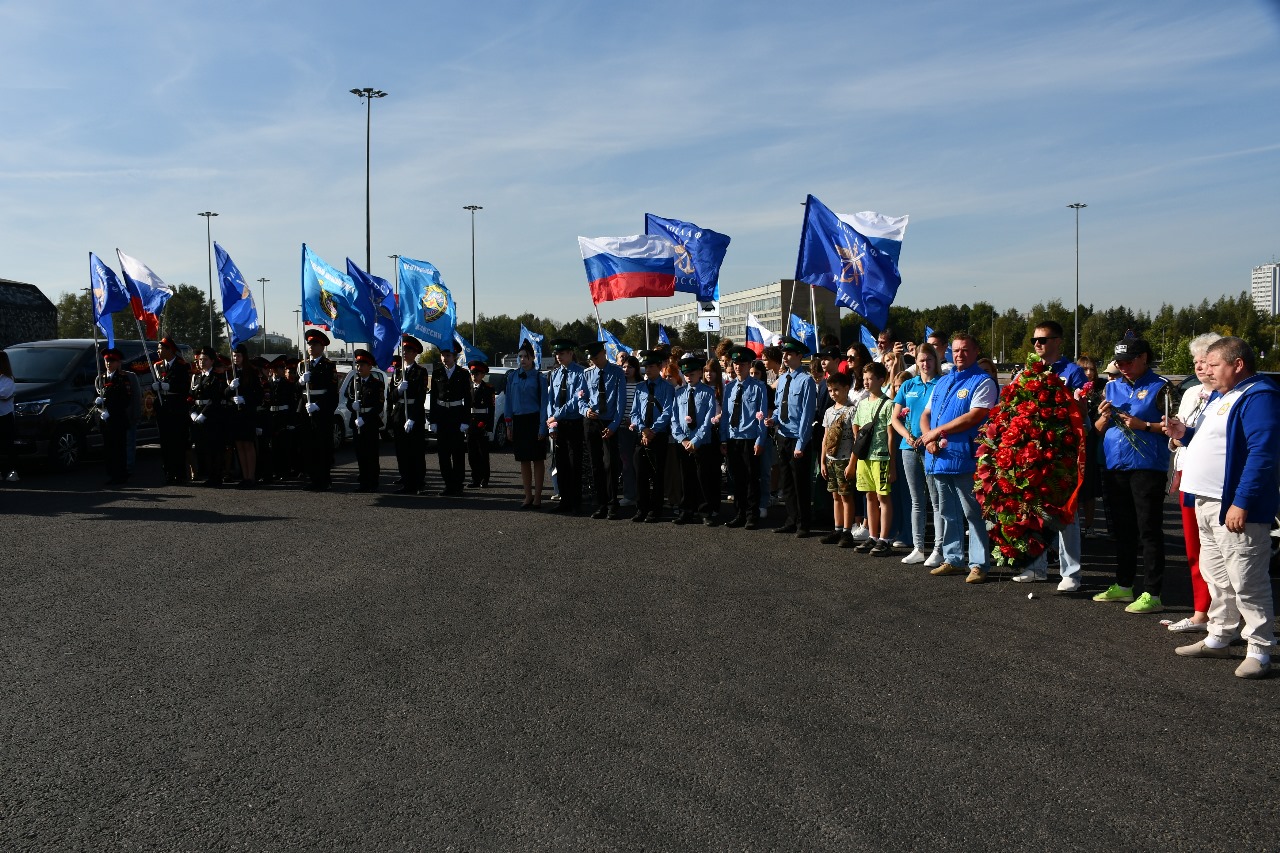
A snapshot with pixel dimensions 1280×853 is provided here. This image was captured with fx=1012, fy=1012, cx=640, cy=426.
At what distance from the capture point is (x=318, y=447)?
14227mm

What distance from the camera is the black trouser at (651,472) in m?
11.5

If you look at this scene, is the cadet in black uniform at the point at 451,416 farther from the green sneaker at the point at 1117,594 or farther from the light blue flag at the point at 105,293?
the green sneaker at the point at 1117,594

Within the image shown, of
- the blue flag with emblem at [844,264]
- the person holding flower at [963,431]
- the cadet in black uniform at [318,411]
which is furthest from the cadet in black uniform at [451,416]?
the person holding flower at [963,431]

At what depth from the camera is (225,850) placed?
3.54m

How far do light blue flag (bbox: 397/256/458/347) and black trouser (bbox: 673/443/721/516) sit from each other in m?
5.11

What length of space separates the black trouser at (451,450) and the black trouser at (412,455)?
0.82 feet

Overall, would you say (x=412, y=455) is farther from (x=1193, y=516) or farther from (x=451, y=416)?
(x=1193, y=516)

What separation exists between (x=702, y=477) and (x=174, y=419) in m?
8.28

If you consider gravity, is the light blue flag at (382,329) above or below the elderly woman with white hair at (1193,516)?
above

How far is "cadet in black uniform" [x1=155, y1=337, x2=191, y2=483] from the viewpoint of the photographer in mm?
14742

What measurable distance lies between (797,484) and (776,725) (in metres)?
5.66

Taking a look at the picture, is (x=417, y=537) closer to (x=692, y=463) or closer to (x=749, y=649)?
(x=692, y=463)

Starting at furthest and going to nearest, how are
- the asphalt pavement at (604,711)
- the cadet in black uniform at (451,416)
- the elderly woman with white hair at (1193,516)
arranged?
the cadet in black uniform at (451,416) → the elderly woman with white hair at (1193,516) → the asphalt pavement at (604,711)

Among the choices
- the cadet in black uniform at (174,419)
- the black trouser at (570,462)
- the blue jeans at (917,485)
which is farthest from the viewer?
the cadet in black uniform at (174,419)
